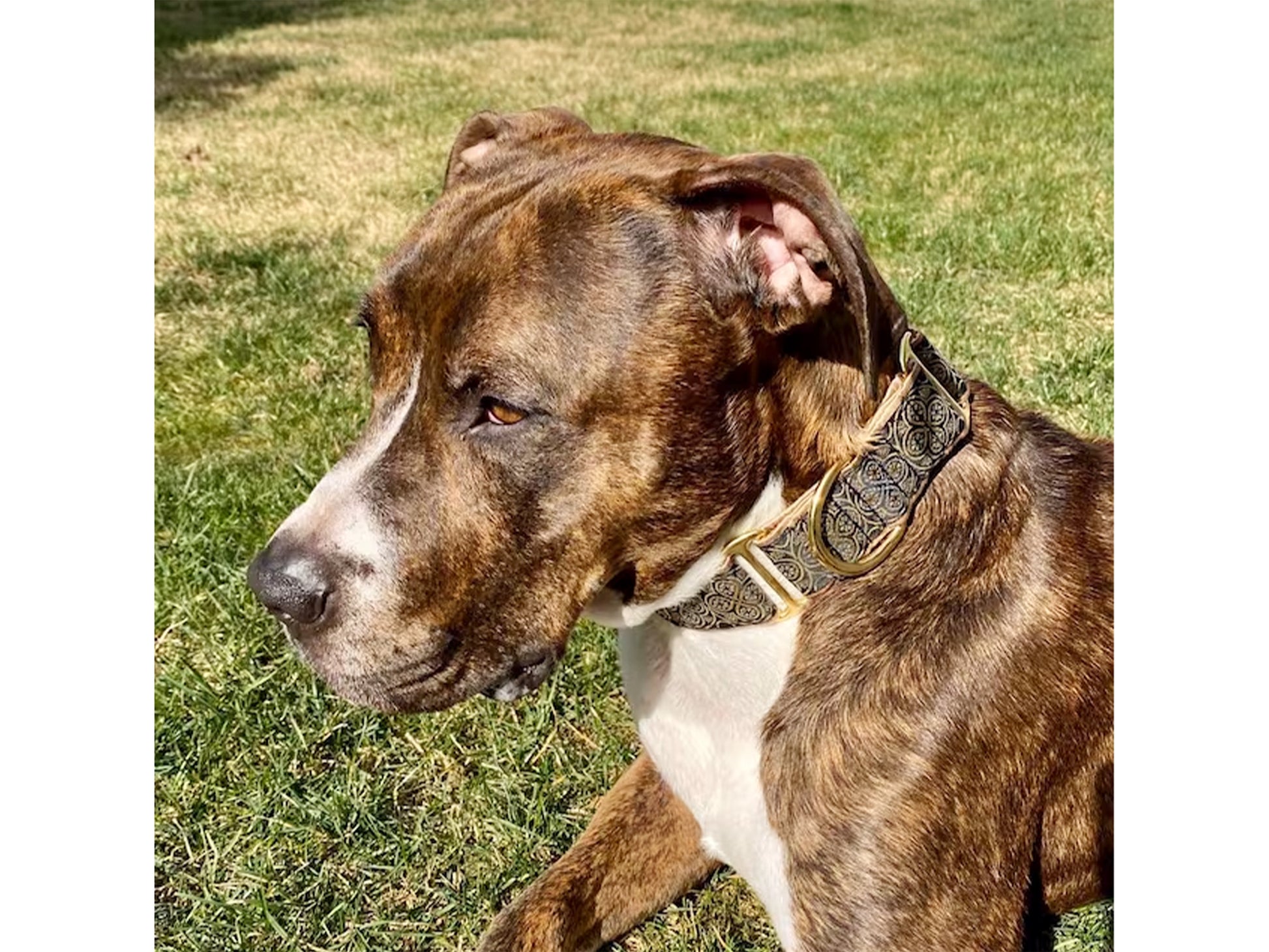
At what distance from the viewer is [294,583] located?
234 cm

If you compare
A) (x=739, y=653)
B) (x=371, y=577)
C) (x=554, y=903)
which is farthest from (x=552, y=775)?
(x=371, y=577)

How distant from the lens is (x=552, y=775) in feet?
12.4

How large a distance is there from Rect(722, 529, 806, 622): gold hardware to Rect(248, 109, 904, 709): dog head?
0.06 m

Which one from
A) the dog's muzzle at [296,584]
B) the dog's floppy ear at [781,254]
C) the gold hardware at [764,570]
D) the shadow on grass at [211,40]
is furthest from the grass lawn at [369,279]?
the dog's floppy ear at [781,254]

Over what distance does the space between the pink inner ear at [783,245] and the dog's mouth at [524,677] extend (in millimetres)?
835

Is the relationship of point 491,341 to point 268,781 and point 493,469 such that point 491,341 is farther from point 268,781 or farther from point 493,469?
point 268,781

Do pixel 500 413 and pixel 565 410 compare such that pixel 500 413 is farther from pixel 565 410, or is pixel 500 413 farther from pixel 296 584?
pixel 296 584

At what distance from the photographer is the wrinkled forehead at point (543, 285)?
2340mm

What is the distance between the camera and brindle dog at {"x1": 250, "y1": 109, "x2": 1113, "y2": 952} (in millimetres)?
2354

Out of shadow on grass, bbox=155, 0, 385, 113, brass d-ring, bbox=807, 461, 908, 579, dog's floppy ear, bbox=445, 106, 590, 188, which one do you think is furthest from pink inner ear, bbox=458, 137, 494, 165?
shadow on grass, bbox=155, 0, 385, 113

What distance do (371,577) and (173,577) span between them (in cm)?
248

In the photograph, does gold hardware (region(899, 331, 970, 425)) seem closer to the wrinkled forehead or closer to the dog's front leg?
the wrinkled forehead

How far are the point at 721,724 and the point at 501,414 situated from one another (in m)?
0.81

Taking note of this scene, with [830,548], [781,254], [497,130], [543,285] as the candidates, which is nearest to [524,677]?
[830,548]
